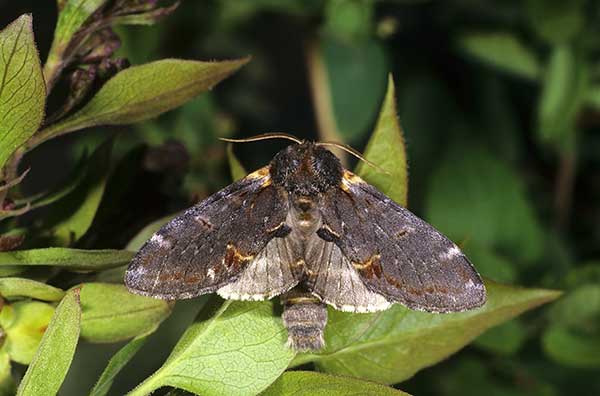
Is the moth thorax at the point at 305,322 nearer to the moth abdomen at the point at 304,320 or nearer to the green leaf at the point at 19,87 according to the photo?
the moth abdomen at the point at 304,320

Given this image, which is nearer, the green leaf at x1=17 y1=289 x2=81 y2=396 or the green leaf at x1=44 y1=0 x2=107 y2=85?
the green leaf at x1=17 y1=289 x2=81 y2=396

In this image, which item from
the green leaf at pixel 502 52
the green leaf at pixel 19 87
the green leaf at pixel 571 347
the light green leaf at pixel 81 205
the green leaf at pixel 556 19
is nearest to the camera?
the green leaf at pixel 19 87

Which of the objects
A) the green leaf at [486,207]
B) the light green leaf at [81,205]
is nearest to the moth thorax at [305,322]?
the light green leaf at [81,205]

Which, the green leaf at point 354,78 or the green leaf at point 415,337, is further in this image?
the green leaf at point 354,78

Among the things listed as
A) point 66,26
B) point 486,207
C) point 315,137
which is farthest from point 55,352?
point 315,137

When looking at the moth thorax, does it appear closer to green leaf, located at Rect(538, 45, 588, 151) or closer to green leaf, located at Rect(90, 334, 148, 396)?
green leaf, located at Rect(90, 334, 148, 396)

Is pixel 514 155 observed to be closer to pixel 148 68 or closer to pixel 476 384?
pixel 476 384

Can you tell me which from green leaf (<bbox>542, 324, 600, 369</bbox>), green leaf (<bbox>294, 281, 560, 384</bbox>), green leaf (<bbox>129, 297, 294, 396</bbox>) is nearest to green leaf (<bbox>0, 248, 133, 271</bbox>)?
green leaf (<bbox>129, 297, 294, 396</bbox>)

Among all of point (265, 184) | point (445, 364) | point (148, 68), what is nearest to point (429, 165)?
point (445, 364)
